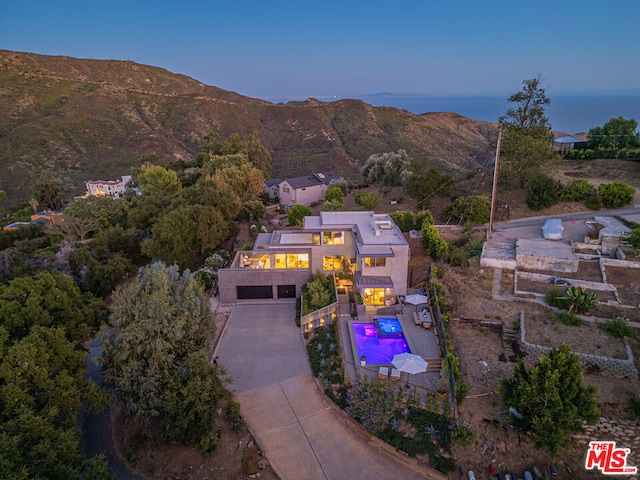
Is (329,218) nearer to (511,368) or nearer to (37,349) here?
(511,368)

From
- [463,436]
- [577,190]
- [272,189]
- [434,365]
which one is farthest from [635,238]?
[272,189]

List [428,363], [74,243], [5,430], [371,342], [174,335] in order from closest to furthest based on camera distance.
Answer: [5,430] < [174,335] < [428,363] < [371,342] < [74,243]

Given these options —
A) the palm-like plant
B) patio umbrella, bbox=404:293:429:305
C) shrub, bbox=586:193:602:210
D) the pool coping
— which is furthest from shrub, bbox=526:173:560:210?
the pool coping

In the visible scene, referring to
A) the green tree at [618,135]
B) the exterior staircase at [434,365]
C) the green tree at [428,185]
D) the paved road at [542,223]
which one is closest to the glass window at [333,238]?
the exterior staircase at [434,365]

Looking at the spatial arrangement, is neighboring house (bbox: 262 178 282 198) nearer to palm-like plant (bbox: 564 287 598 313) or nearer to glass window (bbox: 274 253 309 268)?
glass window (bbox: 274 253 309 268)

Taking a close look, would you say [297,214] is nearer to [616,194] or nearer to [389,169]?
[389,169]

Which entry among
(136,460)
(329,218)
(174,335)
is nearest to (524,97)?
(329,218)
